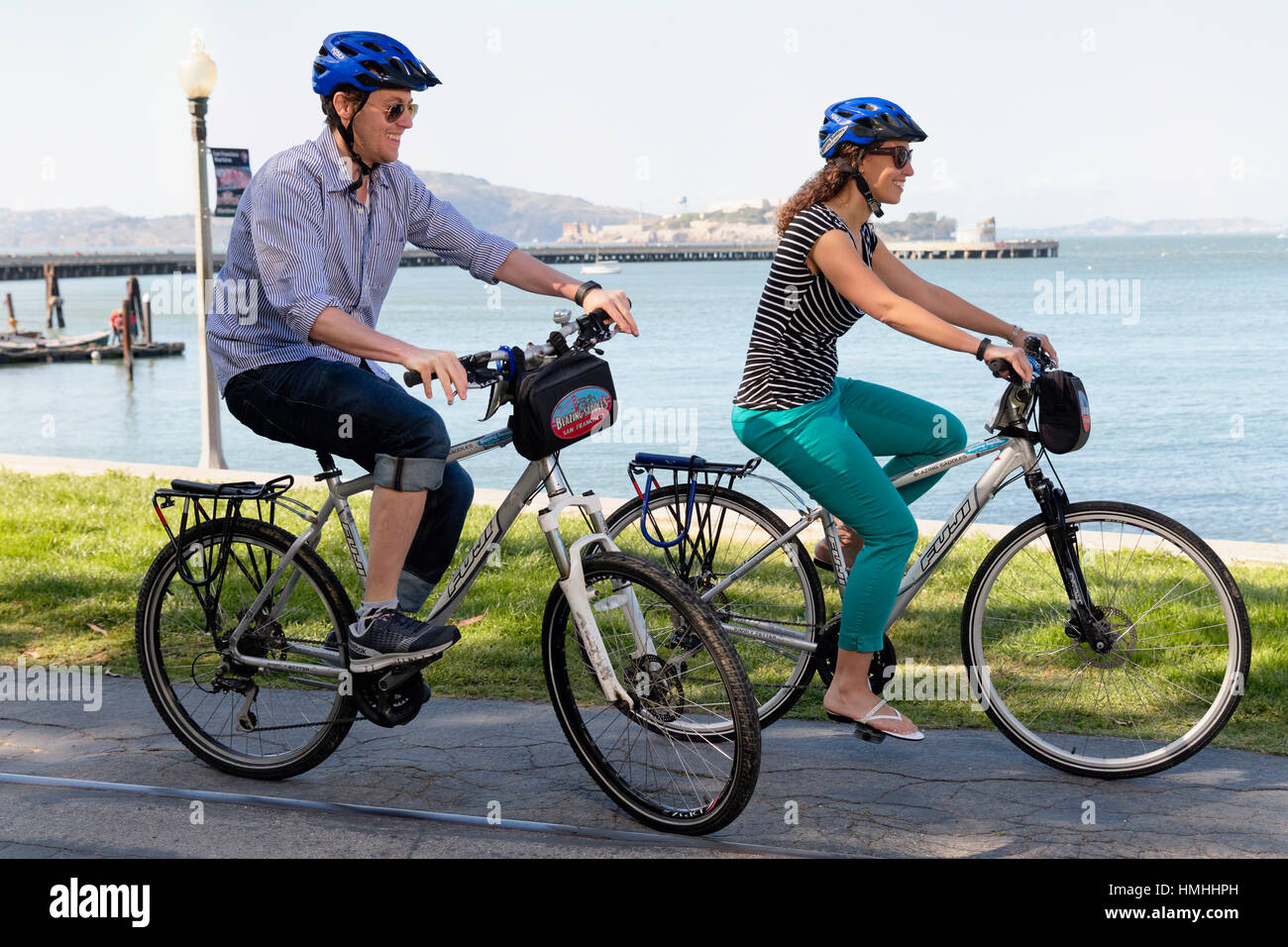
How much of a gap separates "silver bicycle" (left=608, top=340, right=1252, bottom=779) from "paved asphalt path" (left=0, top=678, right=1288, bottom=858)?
19 cm

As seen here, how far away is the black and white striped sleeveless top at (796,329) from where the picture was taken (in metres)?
4.46

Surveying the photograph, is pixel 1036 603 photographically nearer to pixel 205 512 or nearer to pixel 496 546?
pixel 496 546

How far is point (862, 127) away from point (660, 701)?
1869 mm

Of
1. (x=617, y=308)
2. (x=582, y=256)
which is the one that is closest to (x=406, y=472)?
(x=617, y=308)

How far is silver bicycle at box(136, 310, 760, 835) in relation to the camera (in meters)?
4.00

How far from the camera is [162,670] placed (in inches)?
187

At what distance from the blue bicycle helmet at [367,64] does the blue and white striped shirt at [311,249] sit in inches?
8.1

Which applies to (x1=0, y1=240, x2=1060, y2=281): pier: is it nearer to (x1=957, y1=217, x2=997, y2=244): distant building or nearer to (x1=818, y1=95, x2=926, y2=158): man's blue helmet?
(x1=957, y1=217, x2=997, y2=244): distant building

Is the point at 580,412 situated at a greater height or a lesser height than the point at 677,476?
greater

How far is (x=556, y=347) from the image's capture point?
403 centimetres

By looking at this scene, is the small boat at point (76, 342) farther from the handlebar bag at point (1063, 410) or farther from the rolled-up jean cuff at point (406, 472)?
the handlebar bag at point (1063, 410)

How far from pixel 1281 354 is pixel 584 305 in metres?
47.8
